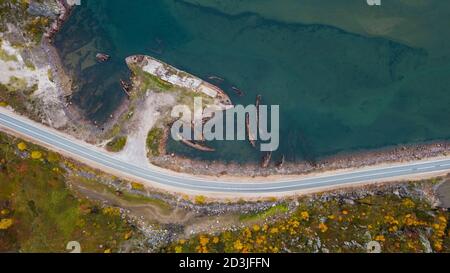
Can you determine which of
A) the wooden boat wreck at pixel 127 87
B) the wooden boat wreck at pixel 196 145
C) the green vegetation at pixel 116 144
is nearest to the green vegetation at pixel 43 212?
the green vegetation at pixel 116 144

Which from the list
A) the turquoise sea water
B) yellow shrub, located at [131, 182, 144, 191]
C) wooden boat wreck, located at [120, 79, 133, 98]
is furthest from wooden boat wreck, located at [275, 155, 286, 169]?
wooden boat wreck, located at [120, 79, 133, 98]

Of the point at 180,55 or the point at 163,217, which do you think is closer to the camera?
the point at 163,217

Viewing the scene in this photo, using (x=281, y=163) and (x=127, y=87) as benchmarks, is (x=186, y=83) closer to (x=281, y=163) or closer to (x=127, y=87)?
(x=127, y=87)

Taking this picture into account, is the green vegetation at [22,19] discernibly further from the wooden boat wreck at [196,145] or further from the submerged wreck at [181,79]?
the wooden boat wreck at [196,145]

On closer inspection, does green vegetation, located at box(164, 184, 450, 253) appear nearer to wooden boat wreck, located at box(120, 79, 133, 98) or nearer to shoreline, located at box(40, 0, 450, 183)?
shoreline, located at box(40, 0, 450, 183)
